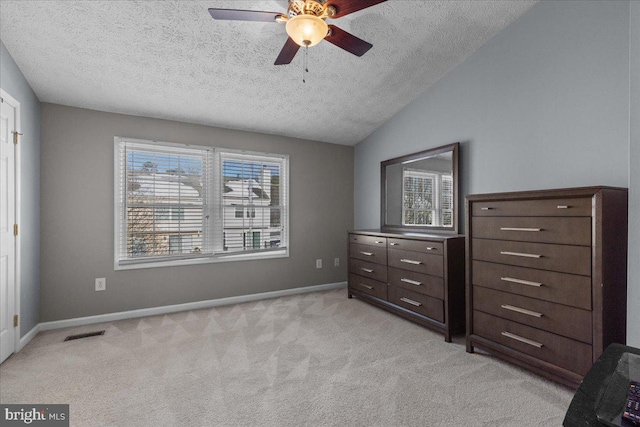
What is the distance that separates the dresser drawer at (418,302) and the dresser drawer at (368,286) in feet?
0.41

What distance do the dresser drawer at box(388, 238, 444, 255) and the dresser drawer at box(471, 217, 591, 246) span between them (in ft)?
1.34

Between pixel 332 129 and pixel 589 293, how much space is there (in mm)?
3224

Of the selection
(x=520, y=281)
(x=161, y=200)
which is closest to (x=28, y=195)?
(x=161, y=200)

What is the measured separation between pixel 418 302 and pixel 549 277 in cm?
124

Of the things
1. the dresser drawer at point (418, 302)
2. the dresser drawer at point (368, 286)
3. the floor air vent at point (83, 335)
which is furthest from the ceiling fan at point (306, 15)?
the floor air vent at point (83, 335)

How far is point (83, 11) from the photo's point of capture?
82.7 inches

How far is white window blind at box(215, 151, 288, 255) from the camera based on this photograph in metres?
3.87

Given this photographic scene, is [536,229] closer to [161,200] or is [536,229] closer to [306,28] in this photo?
[306,28]

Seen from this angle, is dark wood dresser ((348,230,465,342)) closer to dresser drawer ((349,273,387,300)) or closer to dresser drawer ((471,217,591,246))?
dresser drawer ((349,273,387,300))

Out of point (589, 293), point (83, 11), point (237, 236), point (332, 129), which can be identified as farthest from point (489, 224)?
point (83, 11)

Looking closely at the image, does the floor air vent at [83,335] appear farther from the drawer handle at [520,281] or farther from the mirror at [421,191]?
the drawer handle at [520,281]

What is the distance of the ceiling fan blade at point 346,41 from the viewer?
186cm

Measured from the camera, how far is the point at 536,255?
81.0 inches

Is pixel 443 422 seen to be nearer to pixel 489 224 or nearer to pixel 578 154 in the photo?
pixel 489 224
